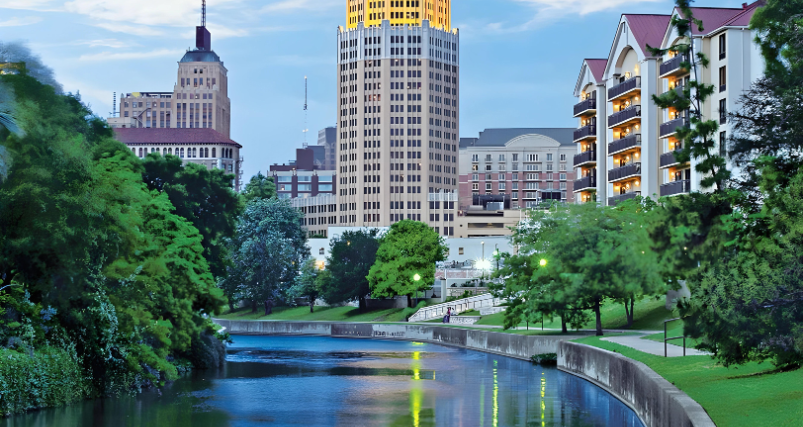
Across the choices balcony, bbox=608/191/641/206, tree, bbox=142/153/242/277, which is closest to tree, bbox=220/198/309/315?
balcony, bbox=608/191/641/206

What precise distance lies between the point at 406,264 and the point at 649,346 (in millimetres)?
69366

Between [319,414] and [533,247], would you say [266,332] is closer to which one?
[533,247]

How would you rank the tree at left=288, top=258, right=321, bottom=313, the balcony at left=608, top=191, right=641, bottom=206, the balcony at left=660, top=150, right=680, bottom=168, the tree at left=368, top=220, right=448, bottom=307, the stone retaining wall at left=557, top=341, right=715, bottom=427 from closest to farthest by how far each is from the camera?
the stone retaining wall at left=557, top=341, right=715, bottom=427 < the balcony at left=660, top=150, right=680, bottom=168 < the balcony at left=608, top=191, right=641, bottom=206 < the tree at left=368, top=220, right=448, bottom=307 < the tree at left=288, top=258, right=321, bottom=313

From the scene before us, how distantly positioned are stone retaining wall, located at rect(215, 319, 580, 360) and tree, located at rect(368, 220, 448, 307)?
38.8ft

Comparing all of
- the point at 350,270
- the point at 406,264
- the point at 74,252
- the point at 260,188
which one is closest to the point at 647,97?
the point at 406,264

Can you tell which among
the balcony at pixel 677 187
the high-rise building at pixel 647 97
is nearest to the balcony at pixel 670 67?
the high-rise building at pixel 647 97

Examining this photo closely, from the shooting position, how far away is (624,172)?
94.1 m

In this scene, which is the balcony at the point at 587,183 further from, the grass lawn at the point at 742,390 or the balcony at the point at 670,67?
the grass lawn at the point at 742,390

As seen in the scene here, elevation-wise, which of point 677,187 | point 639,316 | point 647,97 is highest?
point 647,97

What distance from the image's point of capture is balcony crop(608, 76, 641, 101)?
90875 mm

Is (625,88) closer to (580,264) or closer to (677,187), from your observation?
(677,187)

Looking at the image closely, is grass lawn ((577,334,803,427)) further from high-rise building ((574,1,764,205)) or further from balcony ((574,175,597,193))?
balcony ((574,175,597,193))

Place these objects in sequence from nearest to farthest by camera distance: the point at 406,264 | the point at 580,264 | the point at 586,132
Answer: the point at 580,264 → the point at 586,132 → the point at 406,264

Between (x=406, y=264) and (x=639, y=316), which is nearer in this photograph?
(x=639, y=316)
